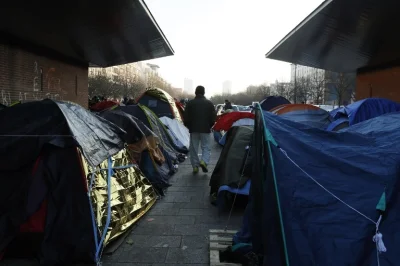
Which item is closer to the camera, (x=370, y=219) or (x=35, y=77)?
(x=370, y=219)

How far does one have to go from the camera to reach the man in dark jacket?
334 inches

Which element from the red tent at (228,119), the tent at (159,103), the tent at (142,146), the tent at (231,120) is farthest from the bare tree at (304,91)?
the tent at (142,146)

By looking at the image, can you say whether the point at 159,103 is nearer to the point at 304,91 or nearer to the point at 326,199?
the point at 326,199

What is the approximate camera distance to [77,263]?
13.0 ft

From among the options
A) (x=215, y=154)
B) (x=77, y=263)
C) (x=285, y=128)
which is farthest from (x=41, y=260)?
(x=215, y=154)

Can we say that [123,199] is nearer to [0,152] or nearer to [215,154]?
[0,152]

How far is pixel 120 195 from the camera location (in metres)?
4.80

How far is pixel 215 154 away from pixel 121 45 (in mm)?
5930

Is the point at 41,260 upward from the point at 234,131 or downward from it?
downward

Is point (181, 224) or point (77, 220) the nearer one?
point (77, 220)

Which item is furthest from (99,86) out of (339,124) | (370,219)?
(370,219)

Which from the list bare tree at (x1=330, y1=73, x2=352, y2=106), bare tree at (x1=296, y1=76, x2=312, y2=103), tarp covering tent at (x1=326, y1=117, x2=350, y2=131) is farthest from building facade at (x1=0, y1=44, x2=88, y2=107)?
bare tree at (x1=296, y1=76, x2=312, y2=103)

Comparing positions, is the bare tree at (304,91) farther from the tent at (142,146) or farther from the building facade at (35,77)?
the tent at (142,146)

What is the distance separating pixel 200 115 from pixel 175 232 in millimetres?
4001
